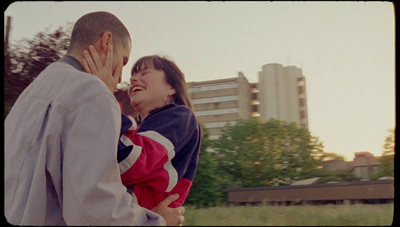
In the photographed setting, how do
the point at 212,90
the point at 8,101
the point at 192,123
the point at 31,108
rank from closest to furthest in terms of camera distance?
the point at 31,108, the point at 192,123, the point at 212,90, the point at 8,101

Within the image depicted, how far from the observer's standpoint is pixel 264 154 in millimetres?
2662

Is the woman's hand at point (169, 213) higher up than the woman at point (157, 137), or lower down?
lower down

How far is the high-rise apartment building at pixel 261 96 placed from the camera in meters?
1.77

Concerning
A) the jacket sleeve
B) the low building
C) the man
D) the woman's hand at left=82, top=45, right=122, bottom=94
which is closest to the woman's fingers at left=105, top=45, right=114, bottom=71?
the woman's hand at left=82, top=45, right=122, bottom=94

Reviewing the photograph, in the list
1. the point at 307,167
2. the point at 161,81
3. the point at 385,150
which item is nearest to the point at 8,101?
the point at 161,81

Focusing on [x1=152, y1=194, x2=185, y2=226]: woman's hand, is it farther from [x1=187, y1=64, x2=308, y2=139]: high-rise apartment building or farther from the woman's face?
[x1=187, y1=64, x2=308, y2=139]: high-rise apartment building

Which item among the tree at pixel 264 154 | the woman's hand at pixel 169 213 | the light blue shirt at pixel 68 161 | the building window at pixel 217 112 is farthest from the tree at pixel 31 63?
the light blue shirt at pixel 68 161

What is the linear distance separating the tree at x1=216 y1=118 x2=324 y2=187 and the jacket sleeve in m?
1.40

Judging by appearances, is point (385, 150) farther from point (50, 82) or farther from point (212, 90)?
point (50, 82)

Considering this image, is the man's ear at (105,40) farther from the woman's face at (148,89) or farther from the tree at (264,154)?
the tree at (264,154)

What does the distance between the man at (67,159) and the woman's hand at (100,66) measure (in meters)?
0.11

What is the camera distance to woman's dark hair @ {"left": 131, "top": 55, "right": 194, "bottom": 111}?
1593 millimetres

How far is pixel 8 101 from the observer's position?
2381 millimetres

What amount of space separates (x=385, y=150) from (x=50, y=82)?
0.96m
